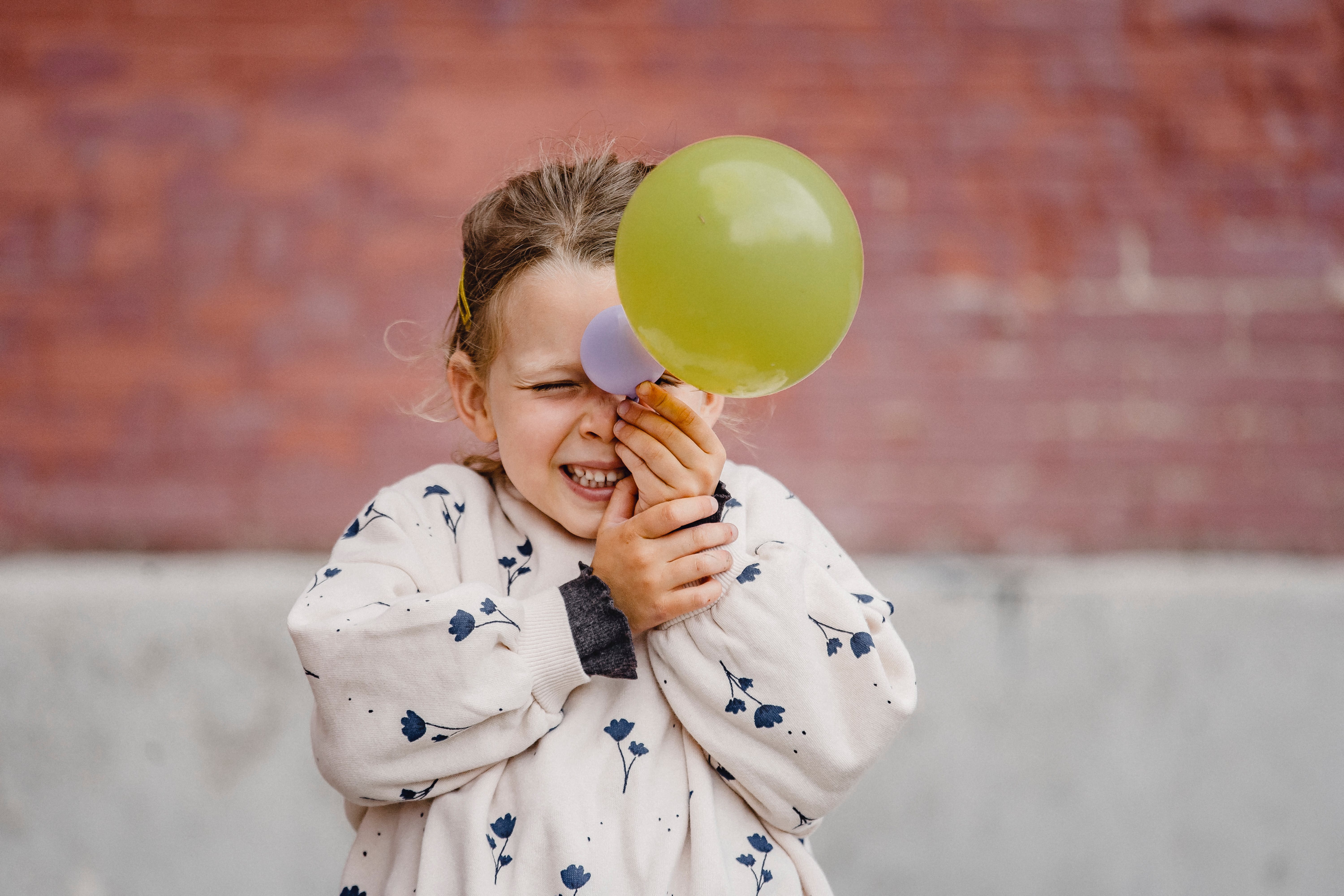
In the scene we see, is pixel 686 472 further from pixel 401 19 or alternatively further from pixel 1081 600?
pixel 401 19

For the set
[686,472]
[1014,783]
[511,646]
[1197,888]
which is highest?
[686,472]

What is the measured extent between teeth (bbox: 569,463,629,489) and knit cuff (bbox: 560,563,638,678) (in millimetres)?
154

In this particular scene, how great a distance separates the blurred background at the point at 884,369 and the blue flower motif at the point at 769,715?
1.30 m

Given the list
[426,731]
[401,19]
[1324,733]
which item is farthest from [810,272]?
[1324,733]

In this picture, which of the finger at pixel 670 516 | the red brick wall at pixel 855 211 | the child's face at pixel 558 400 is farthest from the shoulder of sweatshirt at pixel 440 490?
the red brick wall at pixel 855 211

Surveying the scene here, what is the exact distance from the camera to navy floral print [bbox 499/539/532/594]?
1.56 meters

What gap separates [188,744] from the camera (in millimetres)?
2566

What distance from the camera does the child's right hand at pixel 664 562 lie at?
Answer: 1394 mm

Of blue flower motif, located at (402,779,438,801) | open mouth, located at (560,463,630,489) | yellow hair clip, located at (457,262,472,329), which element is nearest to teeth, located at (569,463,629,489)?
open mouth, located at (560,463,630,489)

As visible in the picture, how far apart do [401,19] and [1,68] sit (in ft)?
3.24

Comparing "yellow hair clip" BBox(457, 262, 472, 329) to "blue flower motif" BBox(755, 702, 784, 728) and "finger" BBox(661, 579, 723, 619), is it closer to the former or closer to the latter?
"finger" BBox(661, 579, 723, 619)

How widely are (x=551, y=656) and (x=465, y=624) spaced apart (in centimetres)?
12

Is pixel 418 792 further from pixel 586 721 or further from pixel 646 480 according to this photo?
pixel 646 480

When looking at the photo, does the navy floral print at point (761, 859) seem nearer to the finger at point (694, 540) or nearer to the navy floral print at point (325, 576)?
the finger at point (694, 540)
